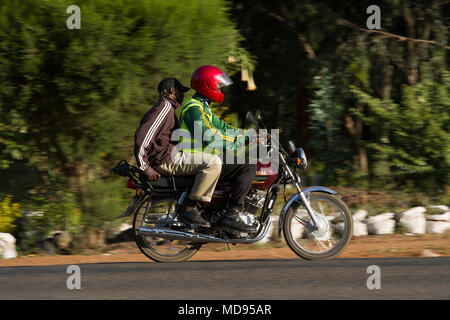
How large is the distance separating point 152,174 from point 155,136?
0.41 m

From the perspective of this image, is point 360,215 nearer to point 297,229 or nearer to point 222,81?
point 297,229

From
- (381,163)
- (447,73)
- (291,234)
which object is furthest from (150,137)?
(447,73)

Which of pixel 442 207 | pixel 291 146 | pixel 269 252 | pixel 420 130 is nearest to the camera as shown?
pixel 291 146

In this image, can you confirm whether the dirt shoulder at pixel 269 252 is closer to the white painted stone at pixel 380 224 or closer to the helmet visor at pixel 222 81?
the white painted stone at pixel 380 224

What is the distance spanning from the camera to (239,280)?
5.97 m

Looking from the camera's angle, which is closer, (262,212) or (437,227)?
(262,212)

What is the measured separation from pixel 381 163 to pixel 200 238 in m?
6.10

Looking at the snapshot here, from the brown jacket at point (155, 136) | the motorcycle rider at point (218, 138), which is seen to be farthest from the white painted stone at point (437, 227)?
the brown jacket at point (155, 136)

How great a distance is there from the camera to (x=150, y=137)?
6750mm

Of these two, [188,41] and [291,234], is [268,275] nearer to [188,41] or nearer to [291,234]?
[291,234]

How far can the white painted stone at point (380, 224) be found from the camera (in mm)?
10211

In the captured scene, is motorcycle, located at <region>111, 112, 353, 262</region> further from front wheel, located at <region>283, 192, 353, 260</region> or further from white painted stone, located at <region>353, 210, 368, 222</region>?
white painted stone, located at <region>353, 210, 368, 222</region>

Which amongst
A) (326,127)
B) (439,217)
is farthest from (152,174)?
(326,127)

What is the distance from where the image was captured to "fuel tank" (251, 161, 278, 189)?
695 centimetres
